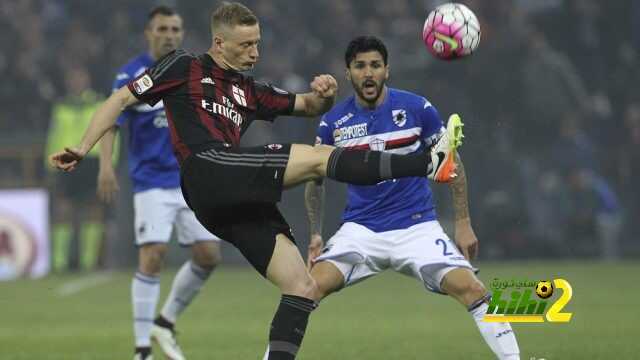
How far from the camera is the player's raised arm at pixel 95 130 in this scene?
257 inches

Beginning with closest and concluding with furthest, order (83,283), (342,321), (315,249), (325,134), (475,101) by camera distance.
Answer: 1. (315,249)
2. (325,134)
3. (342,321)
4. (83,283)
5. (475,101)

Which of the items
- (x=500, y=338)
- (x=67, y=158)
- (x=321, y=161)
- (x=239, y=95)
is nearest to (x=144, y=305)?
(x=239, y=95)

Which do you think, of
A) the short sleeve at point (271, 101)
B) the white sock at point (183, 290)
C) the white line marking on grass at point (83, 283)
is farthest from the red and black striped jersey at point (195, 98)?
the white line marking on grass at point (83, 283)

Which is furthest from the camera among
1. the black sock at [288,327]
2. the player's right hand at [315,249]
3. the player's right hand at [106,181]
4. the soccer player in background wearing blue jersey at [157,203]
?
the soccer player in background wearing blue jersey at [157,203]

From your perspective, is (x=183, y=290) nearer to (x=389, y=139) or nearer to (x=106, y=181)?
(x=106, y=181)

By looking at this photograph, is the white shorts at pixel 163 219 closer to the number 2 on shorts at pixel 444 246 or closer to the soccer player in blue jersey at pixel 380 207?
the soccer player in blue jersey at pixel 380 207

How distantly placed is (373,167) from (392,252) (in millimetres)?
1507

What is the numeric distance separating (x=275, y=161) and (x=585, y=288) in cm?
837

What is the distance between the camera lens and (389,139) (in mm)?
7785

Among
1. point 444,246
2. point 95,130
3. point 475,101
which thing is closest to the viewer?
point 95,130

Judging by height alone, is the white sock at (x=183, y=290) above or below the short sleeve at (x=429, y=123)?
below

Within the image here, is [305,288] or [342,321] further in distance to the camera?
[342,321]

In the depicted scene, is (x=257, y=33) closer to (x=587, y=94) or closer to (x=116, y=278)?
(x=116, y=278)

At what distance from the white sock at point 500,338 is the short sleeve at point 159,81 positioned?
2111mm
